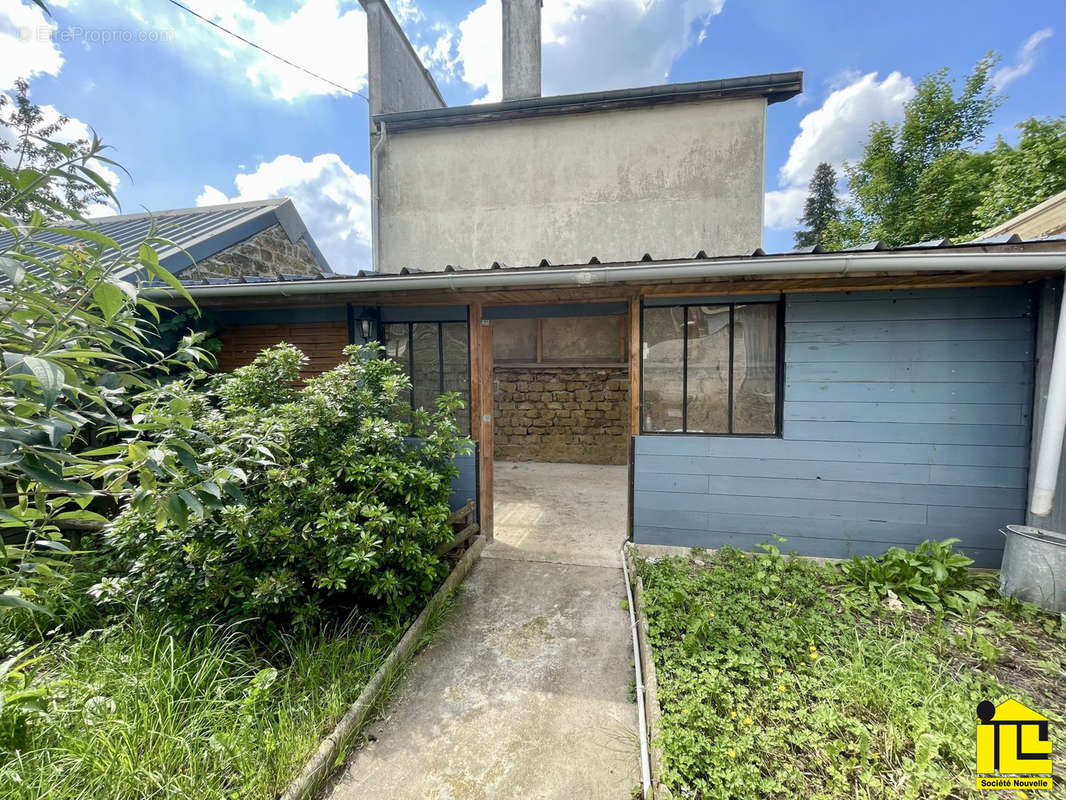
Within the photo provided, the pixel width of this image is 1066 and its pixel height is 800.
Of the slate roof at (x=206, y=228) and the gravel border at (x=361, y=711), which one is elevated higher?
the slate roof at (x=206, y=228)

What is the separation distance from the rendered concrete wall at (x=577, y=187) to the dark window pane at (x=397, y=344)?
3070 mm

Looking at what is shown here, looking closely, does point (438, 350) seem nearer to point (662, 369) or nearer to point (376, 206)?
point (662, 369)

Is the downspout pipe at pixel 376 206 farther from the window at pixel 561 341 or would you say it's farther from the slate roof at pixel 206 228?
the window at pixel 561 341

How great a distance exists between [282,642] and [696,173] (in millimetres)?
6954

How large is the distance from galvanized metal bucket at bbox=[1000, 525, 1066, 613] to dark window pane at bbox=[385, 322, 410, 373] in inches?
185

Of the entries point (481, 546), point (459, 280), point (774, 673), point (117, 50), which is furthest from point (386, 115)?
point (774, 673)

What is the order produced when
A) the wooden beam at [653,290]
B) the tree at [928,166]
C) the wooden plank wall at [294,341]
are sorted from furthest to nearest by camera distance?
the tree at [928,166] → the wooden plank wall at [294,341] → the wooden beam at [653,290]

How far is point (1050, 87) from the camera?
9.65 meters

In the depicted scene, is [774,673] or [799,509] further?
[799,509]

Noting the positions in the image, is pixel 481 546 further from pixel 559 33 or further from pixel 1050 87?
pixel 1050 87

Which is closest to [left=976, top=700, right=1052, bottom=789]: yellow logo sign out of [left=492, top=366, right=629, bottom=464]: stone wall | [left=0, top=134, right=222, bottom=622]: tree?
[left=0, top=134, right=222, bottom=622]: tree

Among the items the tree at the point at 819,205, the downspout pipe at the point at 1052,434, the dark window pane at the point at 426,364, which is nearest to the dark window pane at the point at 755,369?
the downspout pipe at the point at 1052,434

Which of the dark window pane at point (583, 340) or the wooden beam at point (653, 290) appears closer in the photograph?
the wooden beam at point (653, 290)

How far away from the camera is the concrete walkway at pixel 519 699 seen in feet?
5.99
